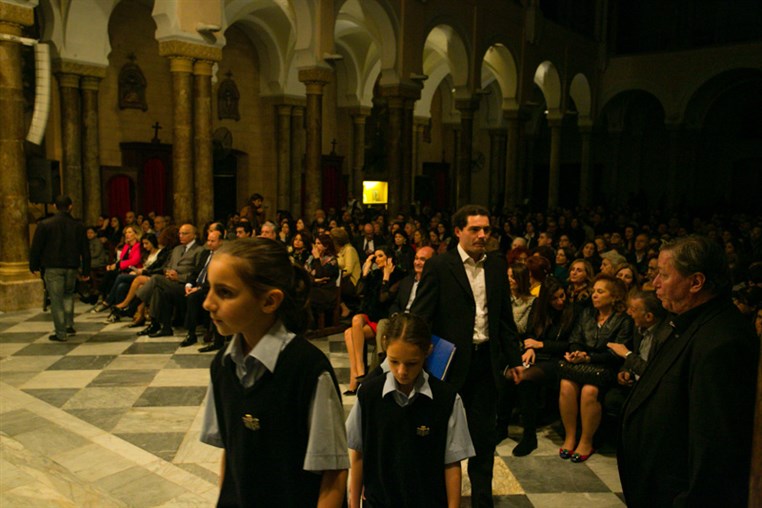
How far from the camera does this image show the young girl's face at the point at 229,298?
1.65 metres

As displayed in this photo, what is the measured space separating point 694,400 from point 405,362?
1.05 metres

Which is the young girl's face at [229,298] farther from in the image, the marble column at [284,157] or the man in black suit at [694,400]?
the marble column at [284,157]

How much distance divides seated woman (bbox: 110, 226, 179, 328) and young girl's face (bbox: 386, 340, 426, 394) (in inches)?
259

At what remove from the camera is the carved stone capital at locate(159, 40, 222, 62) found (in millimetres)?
10336

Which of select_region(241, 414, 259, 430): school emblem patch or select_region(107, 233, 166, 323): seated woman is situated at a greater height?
select_region(241, 414, 259, 430): school emblem patch

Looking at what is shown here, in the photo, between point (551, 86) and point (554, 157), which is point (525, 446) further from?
point (551, 86)

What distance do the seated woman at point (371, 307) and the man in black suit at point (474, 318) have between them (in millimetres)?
2141

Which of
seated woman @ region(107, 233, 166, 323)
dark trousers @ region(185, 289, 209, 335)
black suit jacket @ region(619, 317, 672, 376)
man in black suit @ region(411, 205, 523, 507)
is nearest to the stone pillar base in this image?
seated woman @ region(107, 233, 166, 323)

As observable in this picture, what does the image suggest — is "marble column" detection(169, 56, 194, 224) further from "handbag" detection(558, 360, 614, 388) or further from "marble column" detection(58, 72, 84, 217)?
"handbag" detection(558, 360, 614, 388)

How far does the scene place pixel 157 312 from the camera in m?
7.99

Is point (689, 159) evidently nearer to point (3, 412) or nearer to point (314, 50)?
point (314, 50)

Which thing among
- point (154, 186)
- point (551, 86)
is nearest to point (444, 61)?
point (551, 86)

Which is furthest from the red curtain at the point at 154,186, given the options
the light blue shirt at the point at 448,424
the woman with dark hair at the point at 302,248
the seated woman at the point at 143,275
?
the light blue shirt at the point at 448,424

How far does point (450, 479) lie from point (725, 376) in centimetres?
A: 116
